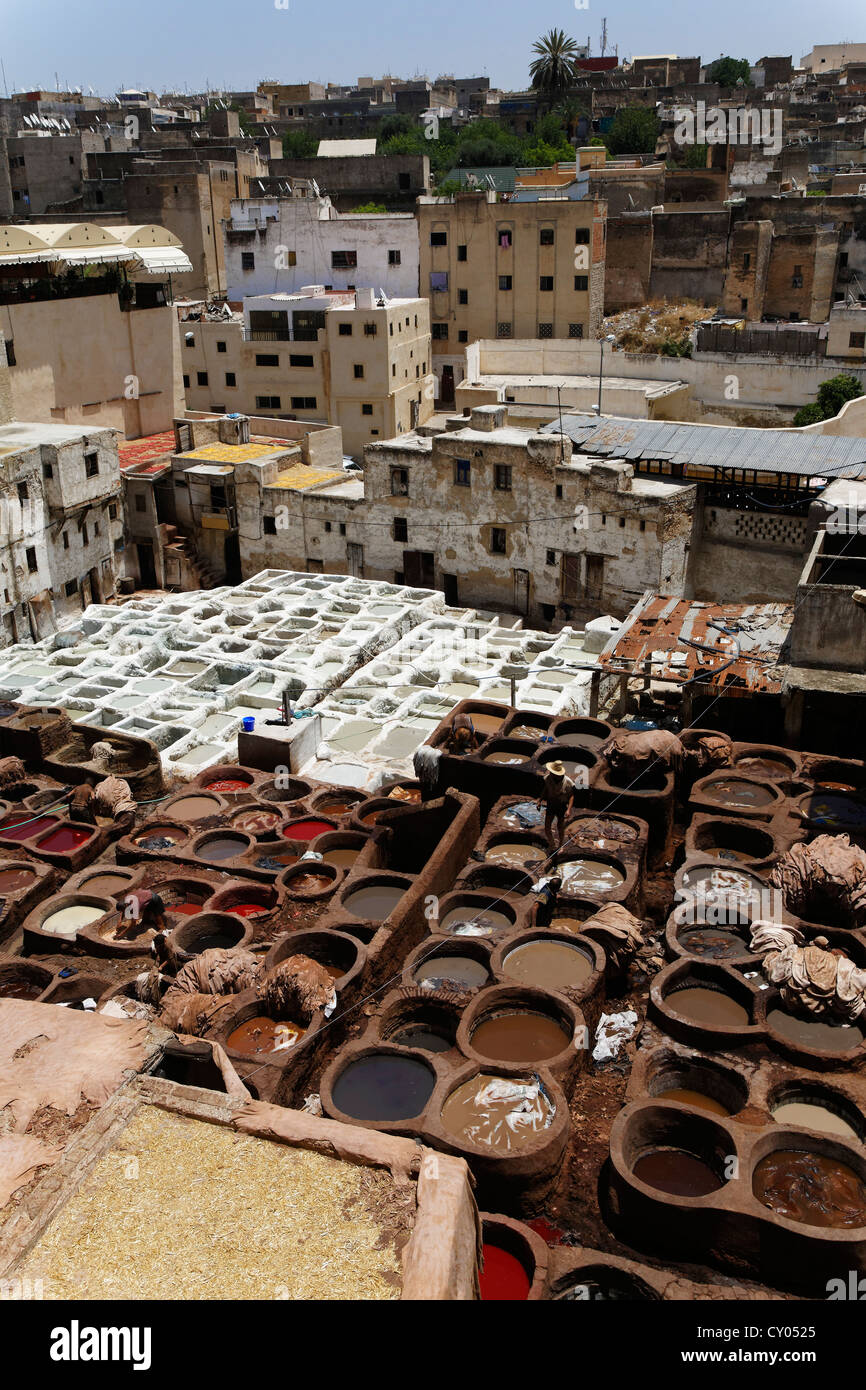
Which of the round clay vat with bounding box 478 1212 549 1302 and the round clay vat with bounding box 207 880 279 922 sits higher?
the round clay vat with bounding box 478 1212 549 1302

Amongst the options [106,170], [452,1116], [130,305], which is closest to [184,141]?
[106,170]

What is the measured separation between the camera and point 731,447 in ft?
106

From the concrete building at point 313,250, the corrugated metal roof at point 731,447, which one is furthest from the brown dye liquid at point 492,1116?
the concrete building at point 313,250

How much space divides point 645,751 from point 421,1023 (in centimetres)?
612

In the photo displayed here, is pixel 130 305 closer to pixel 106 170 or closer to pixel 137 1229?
pixel 106 170

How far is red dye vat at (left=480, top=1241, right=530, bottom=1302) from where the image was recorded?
9.57 meters

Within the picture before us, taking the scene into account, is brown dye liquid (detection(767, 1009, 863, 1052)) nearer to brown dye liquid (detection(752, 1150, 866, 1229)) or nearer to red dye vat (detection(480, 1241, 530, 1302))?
brown dye liquid (detection(752, 1150, 866, 1229))

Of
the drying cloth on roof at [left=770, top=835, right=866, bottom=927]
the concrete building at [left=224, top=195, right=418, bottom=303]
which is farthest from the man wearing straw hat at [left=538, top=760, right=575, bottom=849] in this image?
the concrete building at [left=224, top=195, right=418, bottom=303]

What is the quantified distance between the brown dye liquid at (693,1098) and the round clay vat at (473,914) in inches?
122

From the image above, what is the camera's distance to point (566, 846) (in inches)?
632

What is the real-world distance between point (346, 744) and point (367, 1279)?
18.3 meters

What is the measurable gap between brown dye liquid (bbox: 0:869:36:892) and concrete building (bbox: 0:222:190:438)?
26263mm

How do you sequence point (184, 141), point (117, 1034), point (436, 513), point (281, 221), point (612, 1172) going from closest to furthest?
point (117, 1034)
point (612, 1172)
point (436, 513)
point (281, 221)
point (184, 141)

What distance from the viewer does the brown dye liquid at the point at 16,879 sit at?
748 inches
